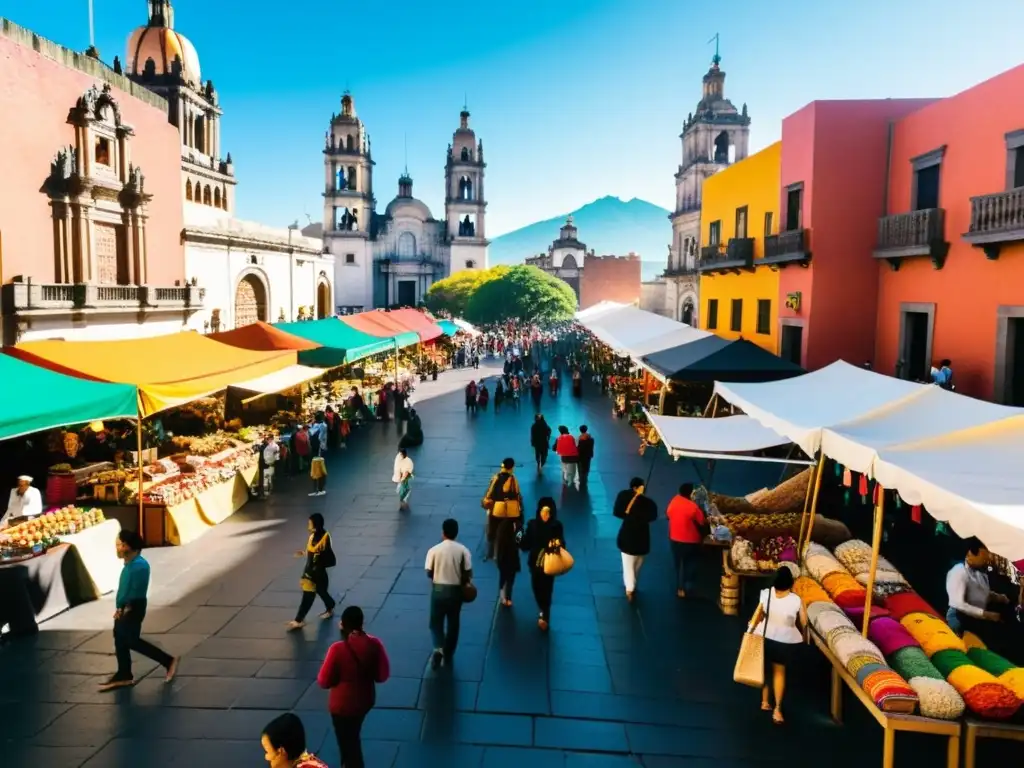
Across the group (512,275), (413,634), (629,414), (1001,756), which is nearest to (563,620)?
(413,634)

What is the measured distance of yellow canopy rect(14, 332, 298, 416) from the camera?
1055cm

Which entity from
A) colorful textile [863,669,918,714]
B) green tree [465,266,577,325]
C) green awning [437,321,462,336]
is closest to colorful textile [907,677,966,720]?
colorful textile [863,669,918,714]

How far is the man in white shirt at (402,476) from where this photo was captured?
12172mm

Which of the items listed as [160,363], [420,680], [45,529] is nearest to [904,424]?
[420,680]

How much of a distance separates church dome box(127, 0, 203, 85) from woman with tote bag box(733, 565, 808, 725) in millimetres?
44990

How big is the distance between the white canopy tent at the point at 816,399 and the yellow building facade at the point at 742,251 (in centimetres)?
951

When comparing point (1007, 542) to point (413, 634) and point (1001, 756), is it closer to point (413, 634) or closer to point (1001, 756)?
point (1001, 756)

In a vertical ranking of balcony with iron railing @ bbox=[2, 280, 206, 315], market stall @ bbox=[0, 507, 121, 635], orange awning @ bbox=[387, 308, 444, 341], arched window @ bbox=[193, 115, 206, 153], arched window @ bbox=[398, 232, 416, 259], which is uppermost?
arched window @ bbox=[193, 115, 206, 153]

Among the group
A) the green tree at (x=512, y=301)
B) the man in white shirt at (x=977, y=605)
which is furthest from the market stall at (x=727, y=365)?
the green tree at (x=512, y=301)

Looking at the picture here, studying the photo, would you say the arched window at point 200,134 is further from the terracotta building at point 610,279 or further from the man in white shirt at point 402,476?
the terracotta building at point 610,279

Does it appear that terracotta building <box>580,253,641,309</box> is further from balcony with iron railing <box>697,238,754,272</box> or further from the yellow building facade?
balcony with iron railing <box>697,238,754,272</box>

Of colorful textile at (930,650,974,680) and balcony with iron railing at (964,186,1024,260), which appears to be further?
balcony with iron railing at (964,186,1024,260)

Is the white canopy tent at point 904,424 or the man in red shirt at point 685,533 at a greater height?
the white canopy tent at point 904,424

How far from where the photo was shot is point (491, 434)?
19.5m
